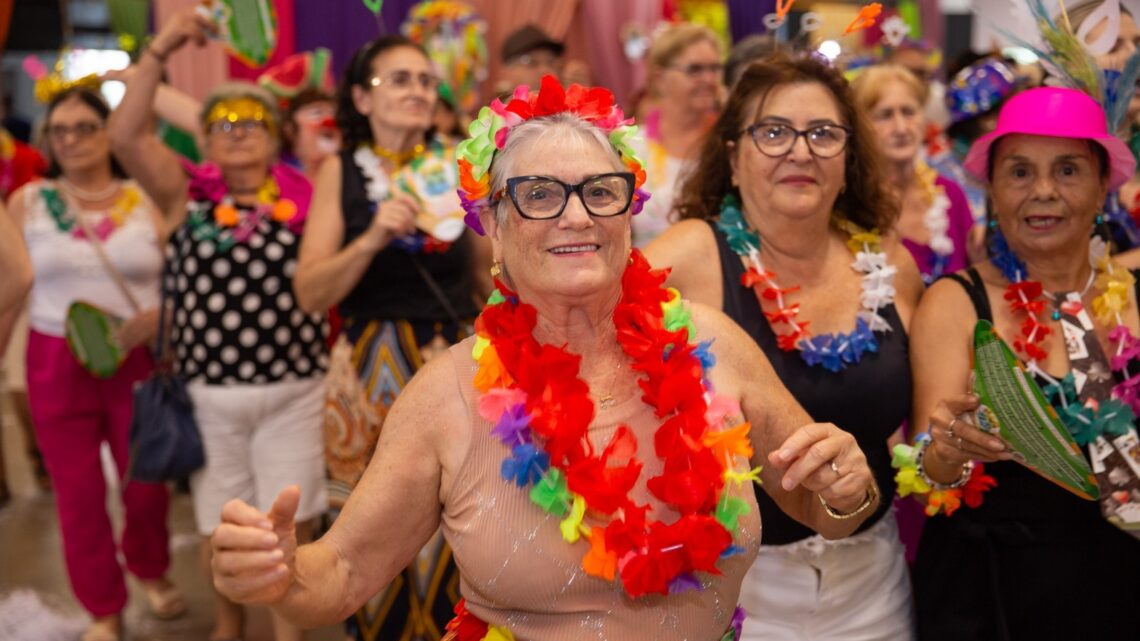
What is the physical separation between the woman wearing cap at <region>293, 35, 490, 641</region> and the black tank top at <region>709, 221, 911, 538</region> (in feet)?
3.57

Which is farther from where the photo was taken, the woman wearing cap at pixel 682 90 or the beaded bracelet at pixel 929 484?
the woman wearing cap at pixel 682 90

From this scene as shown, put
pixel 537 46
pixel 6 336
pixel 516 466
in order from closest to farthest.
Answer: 1. pixel 516 466
2. pixel 6 336
3. pixel 537 46

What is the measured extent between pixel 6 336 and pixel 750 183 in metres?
1.94

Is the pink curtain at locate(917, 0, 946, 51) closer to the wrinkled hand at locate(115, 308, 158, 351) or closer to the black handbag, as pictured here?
the wrinkled hand at locate(115, 308, 158, 351)

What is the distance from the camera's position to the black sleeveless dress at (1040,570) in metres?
2.33

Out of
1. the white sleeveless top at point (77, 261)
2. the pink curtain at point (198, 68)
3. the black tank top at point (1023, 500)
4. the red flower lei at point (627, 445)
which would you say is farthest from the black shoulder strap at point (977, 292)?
the pink curtain at point (198, 68)

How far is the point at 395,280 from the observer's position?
10.9 ft

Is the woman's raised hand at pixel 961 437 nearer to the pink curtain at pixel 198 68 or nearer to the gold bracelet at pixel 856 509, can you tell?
the gold bracelet at pixel 856 509

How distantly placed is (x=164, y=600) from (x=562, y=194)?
314cm

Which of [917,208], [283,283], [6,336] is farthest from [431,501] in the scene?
[917,208]

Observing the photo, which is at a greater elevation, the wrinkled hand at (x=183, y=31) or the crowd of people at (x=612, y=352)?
the wrinkled hand at (x=183, y=31)

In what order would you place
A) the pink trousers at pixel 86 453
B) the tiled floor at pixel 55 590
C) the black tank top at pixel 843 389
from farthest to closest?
the tiled floor at pixel 55 590 < the pink trousers at pixel 86 453 < the black tank top at pixel 843 389

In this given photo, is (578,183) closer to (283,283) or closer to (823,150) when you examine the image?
(823,150)

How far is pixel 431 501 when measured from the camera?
1855 mm
